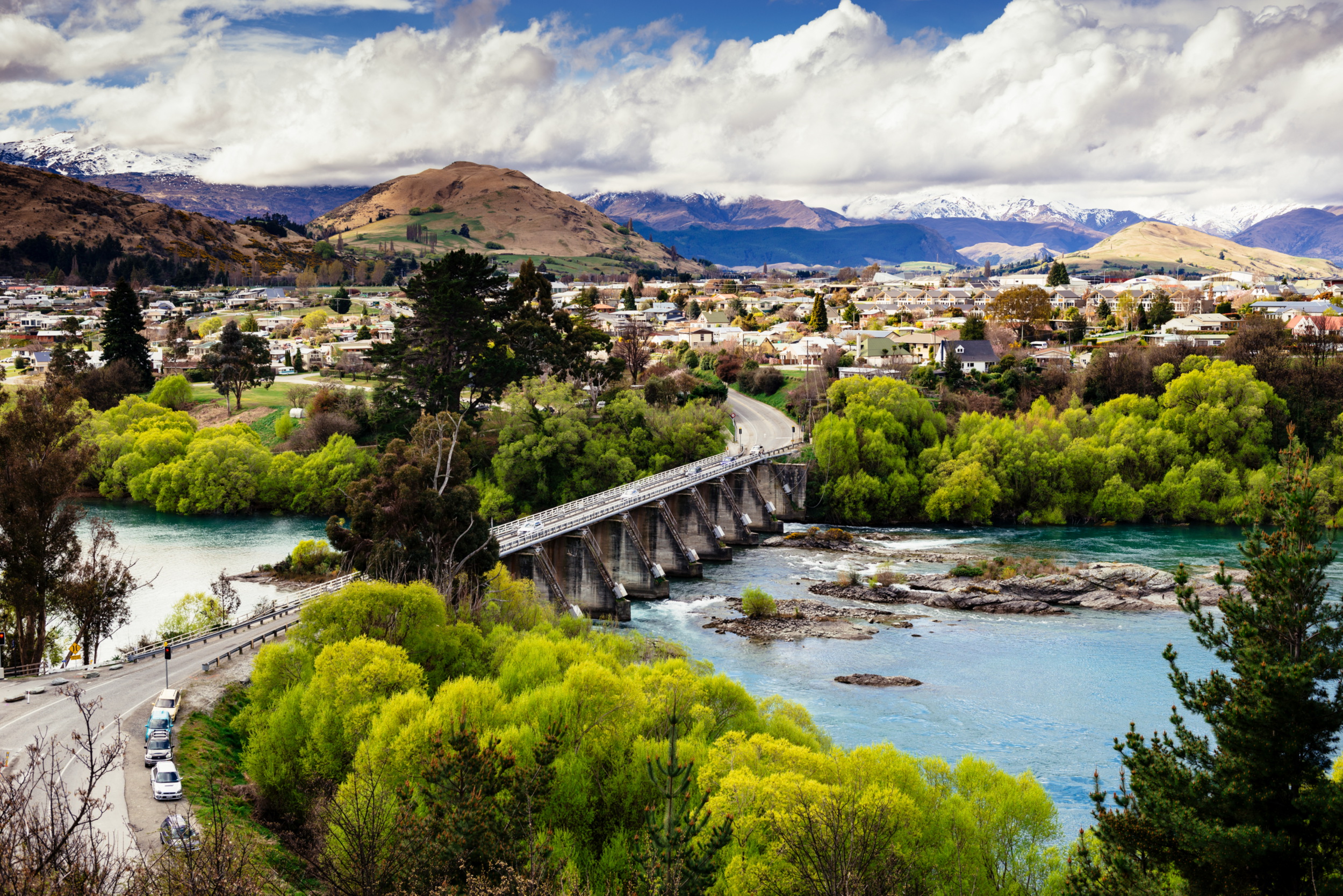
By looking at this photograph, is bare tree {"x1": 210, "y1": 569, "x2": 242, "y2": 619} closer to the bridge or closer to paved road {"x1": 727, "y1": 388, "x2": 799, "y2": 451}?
the bridge

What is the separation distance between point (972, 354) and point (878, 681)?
214 feet

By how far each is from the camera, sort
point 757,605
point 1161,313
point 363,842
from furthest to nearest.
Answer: point 1161,313 → point 757,605 → point 363,842

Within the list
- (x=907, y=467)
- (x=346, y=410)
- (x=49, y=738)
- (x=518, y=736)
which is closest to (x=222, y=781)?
(x=49, y=738)

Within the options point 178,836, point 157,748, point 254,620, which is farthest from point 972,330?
point 178,836

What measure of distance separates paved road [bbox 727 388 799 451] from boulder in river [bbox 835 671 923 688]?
39165 millimetres

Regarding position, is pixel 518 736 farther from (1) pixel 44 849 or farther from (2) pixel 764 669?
(2) pixel 764 669

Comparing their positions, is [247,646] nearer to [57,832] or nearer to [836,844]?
[57,832]

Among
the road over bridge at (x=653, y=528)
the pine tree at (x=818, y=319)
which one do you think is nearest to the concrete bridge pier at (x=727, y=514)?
the road over bridge at (x=653, y=528)

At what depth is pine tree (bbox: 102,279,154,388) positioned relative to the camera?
325 ft

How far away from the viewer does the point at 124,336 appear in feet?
327

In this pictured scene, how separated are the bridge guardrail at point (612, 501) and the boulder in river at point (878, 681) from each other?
16.5 meters

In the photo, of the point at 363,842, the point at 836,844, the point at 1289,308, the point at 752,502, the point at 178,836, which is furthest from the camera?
the point at 1289,308

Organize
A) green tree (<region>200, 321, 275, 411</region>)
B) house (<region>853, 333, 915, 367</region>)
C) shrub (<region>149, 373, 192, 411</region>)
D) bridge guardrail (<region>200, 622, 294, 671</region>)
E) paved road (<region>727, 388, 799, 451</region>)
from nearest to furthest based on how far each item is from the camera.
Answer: bridge guardrail (<region>200, 622, 294, 671</region>)
paved road (<region>727, 388, 799, 451</region>)
shrub (<region>149, 373, 192, 411</region>)
green tree (<region>200, 321, 275, 411</region>)
house (<region>853, 333, 915, 367</region>)

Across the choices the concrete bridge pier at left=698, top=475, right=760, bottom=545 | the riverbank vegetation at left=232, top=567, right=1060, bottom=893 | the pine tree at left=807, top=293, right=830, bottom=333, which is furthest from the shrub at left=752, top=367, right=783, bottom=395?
the riverbank vegetation at left=232, top=567, right=1060, bottom=893
